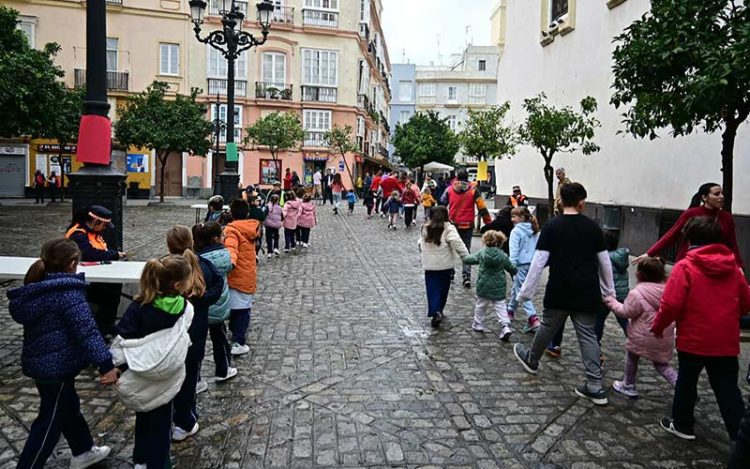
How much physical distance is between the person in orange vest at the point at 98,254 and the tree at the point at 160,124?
24.0 metres

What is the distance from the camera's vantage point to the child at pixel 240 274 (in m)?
5.71

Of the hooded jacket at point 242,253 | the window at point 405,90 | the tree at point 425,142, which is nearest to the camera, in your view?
the hooded jacket at point 242,253

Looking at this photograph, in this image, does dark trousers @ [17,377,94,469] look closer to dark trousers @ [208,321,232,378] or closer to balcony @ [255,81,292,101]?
dark trousers @ [208,321,232,378]

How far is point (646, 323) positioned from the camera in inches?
190

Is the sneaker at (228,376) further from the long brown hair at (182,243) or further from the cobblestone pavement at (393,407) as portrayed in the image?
the long brown hair at (182,243)

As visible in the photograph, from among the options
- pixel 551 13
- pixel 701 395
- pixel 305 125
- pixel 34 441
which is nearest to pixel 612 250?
pixel 701 395

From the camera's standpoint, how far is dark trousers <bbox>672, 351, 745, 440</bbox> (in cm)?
401

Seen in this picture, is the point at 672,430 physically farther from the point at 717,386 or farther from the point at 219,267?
the point at 219,267

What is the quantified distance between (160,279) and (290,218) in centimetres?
1009

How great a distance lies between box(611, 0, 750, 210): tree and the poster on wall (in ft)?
110

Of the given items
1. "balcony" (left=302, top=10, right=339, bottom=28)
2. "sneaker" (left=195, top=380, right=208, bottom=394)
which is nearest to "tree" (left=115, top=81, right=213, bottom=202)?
"balcony" (left=302, top=10, right=339, bottom=28)

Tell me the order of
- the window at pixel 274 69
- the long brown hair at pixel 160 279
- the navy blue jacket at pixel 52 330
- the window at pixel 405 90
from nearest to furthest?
the navy blue jacket at pixel 52 330, the long brown hair at pixel 160 279, the window at pixel 274 69, the window at pixel 405 90

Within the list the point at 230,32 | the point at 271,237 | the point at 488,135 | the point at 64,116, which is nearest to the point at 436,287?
the point at 271,237

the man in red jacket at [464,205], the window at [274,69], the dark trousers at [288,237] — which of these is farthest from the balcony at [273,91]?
the man in red jacket at [464,205]
